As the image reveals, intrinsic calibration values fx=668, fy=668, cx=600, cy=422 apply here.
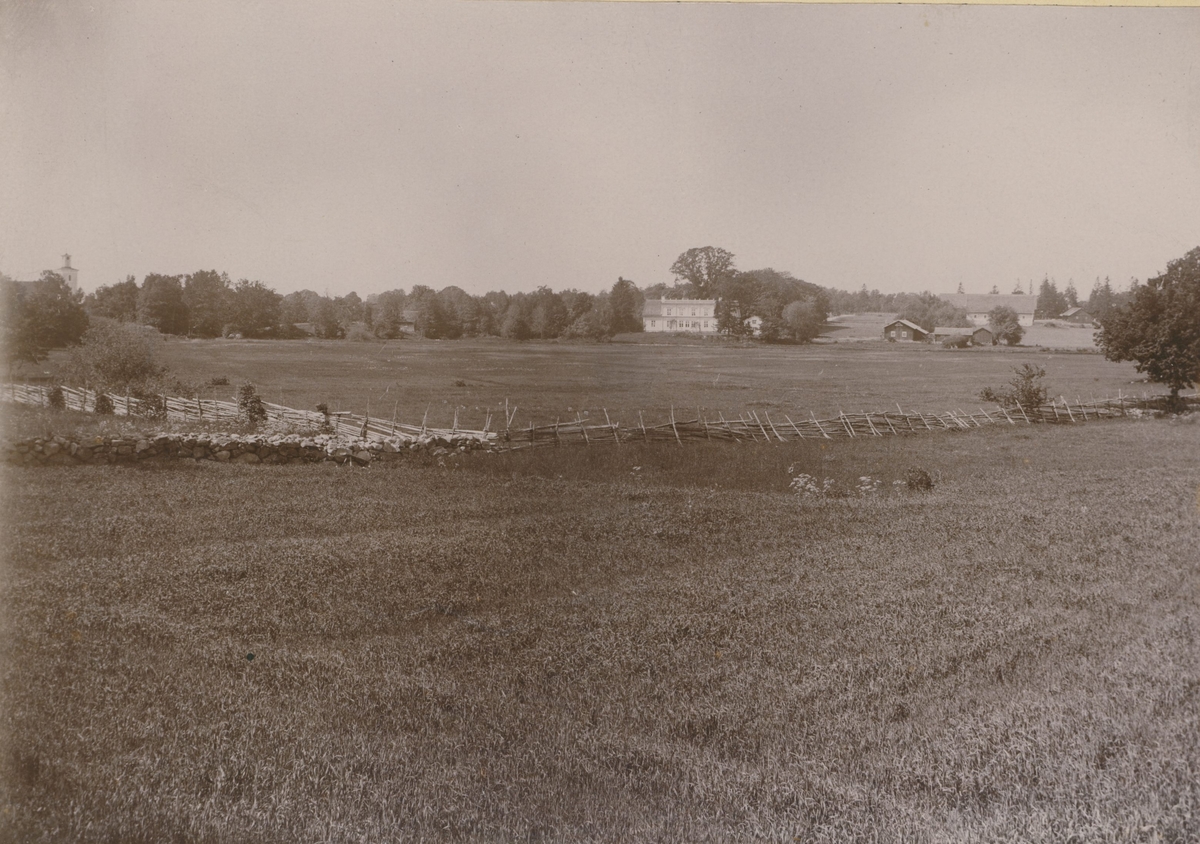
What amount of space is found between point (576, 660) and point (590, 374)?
2852 mm

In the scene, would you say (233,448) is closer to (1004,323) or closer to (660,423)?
(660,423)

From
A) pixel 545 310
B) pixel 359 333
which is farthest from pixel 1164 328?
pixel 359 333

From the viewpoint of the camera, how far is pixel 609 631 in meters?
5.11

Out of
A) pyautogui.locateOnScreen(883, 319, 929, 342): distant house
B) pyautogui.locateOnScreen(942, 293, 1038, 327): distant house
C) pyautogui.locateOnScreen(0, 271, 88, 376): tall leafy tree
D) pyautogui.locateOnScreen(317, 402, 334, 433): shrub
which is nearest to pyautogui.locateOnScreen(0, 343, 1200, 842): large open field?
pyautogui.locateOnScreen(317, 402, 334, 433): shrub

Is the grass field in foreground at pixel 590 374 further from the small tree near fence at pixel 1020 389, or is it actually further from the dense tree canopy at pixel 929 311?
the dense tree canopy at pixel 929 311

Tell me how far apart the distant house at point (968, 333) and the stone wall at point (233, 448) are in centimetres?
514

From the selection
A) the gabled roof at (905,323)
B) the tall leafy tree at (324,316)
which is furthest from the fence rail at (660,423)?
the gabled roof at (905,323)

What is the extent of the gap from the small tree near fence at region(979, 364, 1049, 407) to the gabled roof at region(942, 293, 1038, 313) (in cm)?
89

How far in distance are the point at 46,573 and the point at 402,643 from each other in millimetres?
2769

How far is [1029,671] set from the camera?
4.84 meters

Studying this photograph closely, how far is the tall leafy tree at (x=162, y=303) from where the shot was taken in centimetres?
578

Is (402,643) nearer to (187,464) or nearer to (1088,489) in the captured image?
(187,464)

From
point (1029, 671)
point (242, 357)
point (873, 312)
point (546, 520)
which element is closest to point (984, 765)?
point (1029, 671)

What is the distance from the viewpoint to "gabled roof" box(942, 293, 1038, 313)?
716 centimetres
